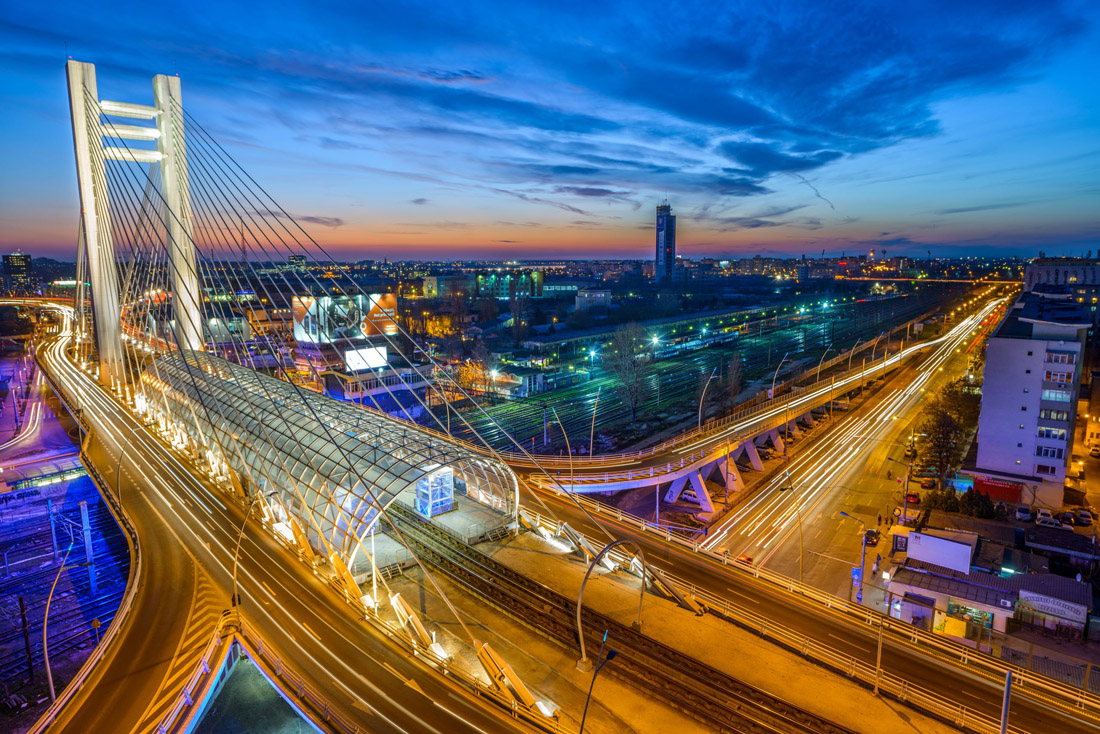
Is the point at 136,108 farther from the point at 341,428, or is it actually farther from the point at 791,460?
the point at 791,460

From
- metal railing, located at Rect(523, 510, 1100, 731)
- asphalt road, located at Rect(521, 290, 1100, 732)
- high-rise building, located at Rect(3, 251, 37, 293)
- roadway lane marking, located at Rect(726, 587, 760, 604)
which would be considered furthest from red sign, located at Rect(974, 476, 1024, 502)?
high-rise building, located at Rect(3, 251, 37, 293)

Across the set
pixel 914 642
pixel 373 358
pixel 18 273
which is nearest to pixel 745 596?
pixel 914 642

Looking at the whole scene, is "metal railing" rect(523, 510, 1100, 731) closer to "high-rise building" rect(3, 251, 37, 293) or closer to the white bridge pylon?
the white bridge pylon

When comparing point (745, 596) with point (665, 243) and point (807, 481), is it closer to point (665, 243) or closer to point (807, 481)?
point (807, 481)

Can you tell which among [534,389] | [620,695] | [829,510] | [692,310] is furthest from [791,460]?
[692,310]

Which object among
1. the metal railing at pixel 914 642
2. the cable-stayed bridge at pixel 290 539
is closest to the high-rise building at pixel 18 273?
the cable-stayed bridge at pixel 290 539

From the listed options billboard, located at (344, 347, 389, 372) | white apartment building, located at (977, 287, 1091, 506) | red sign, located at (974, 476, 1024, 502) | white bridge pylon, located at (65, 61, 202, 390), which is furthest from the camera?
billboard, located at (344, 347, 389, 372)
